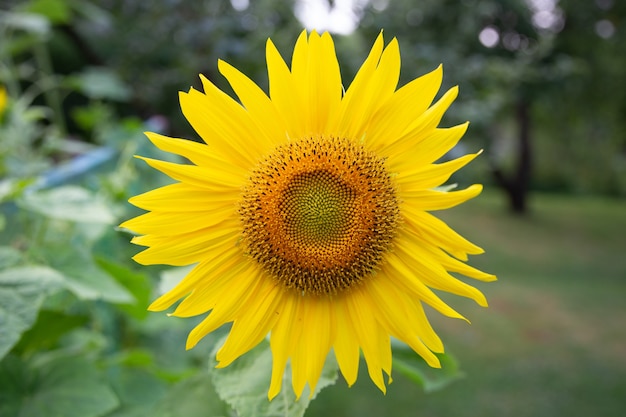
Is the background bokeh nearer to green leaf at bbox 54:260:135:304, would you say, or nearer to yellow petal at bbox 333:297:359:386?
green leaf at bbox 54:260:135:304

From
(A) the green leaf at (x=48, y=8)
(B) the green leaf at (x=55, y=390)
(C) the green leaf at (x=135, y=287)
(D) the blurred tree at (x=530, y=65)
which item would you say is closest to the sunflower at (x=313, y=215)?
(B) the green leaf at (x=55, y=390)

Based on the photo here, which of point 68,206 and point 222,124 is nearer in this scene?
point 222,124

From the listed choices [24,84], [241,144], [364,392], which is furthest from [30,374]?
[24,84]

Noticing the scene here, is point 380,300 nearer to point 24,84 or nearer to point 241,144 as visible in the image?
point 241,144

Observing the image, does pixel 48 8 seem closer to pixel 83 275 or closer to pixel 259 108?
pixel 83 275

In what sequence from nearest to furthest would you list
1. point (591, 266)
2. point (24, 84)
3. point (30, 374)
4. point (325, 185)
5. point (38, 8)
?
point (325, 185)
point (30, 374)
point (38, 8)
point (24, 84)
point (591, 266)

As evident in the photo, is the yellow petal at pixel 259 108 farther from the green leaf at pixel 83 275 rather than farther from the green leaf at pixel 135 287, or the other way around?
the green leaf at pixel 135 287

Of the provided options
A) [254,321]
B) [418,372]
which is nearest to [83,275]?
[254,321]
